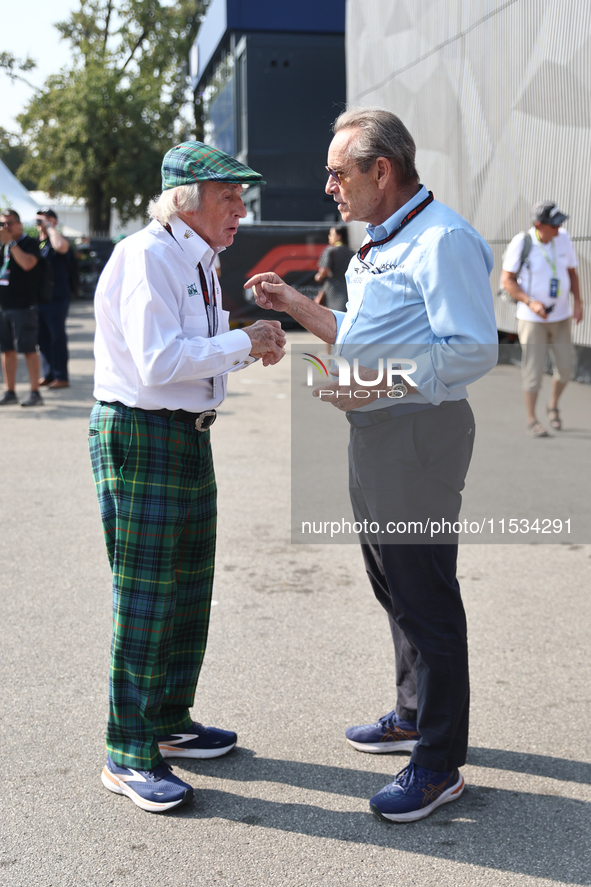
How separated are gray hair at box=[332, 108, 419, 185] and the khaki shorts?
2.51ft

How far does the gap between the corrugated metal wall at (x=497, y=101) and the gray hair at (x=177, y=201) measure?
290 inches

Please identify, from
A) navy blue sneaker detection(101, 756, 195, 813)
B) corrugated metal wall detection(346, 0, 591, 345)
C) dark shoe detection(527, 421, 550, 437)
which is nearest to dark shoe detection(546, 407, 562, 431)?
dark shoe detection(527, 421, 550, 437)

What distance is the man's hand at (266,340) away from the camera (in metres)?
2.71

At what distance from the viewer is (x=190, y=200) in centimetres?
262

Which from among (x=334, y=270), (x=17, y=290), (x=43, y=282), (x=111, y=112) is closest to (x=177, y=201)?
(x=17, y=290)

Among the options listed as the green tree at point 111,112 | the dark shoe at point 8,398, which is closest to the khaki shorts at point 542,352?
the dark shoe at point 8,398

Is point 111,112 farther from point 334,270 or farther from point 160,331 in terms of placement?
point 160,331

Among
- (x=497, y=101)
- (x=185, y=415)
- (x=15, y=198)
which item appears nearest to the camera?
(x=185, y=415)

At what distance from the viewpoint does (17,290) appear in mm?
9227

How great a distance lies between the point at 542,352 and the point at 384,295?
2156 mm

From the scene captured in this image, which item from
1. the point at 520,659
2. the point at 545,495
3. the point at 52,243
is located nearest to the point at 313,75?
the point at 52,243

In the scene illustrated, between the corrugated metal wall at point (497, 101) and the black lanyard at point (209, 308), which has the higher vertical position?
the corrugated metal wall at point (497, 101)

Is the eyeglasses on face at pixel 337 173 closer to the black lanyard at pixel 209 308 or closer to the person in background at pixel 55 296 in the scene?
the black lanyard at pixel 209 308

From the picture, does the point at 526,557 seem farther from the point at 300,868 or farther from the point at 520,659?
the point at 300,868
